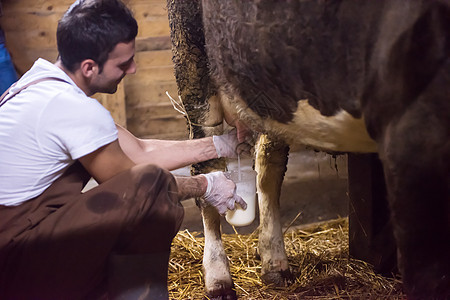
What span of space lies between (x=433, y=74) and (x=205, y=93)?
4.67 ft

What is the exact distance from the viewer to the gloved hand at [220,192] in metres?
2.19

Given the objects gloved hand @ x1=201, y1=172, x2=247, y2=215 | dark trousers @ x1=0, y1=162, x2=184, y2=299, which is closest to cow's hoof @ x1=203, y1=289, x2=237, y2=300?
gloved hand @ x1=201, y1=172, x2=247, y2=215

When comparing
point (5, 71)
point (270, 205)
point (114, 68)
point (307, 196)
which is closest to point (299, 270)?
point (270, 205)

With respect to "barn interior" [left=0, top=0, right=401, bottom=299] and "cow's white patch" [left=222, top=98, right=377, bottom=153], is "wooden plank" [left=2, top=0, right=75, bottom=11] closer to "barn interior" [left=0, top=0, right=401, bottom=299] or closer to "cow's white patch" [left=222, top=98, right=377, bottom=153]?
"barn interior" [left=0, top=0, right=401, bottom=299]

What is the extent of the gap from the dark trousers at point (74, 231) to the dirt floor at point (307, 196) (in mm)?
1613

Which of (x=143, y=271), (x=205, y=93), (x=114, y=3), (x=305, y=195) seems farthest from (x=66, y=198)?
(x=305, y=195)

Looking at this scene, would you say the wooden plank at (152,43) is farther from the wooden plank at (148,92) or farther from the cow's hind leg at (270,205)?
the cow's hind leg at (270,205)

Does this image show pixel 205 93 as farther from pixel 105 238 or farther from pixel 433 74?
pixel 433 74

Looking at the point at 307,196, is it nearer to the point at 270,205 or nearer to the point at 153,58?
the point at 270,205

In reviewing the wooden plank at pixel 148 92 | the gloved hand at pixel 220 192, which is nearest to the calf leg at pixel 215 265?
the gloved hand at pixel 220 192

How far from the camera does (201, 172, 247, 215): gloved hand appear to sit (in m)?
2.19

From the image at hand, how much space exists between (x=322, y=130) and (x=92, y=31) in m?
0.84

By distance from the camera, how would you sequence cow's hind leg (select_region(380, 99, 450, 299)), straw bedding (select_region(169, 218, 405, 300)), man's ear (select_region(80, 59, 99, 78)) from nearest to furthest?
cow's hind leg (select_region(380, 99, 450, 299))
man's ear (select_region(80, 59, 99, 78))
straw bedding (select_region(169, 218, 405, 300))

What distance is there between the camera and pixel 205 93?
2.84 meters
